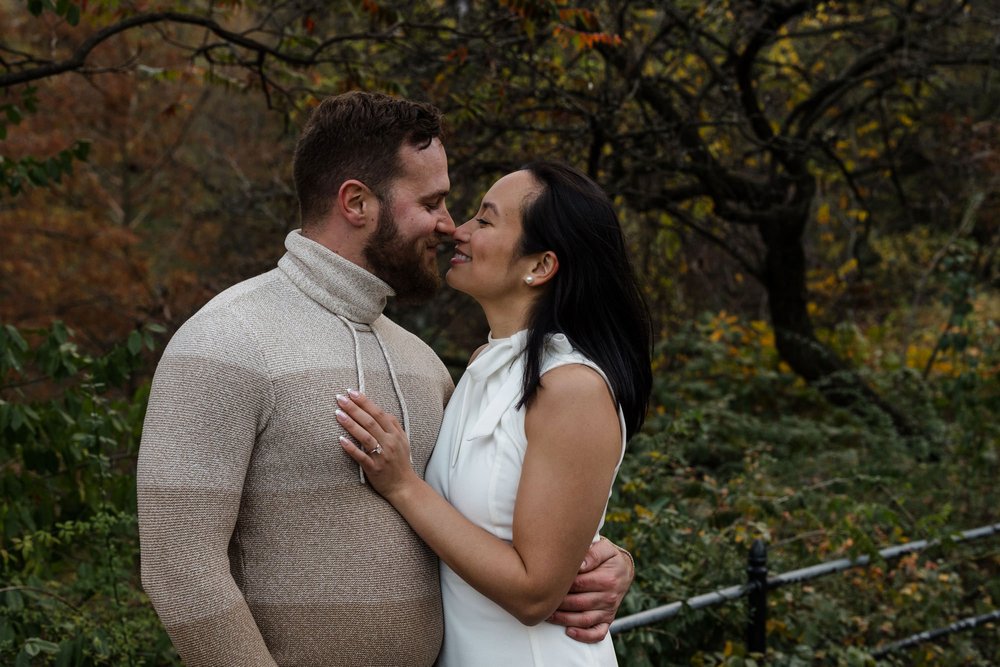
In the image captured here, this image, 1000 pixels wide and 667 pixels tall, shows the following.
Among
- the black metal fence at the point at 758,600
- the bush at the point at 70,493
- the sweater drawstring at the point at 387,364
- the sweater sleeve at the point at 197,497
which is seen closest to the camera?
the sweater sleeve at the point at 197,497

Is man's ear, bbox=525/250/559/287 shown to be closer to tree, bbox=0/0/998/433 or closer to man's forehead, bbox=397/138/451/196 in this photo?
man's forehead, bbox=397/138/451/196

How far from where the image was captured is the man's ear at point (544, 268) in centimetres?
226

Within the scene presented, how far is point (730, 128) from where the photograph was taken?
7754mm

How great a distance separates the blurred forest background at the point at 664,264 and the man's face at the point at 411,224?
49.9 inches

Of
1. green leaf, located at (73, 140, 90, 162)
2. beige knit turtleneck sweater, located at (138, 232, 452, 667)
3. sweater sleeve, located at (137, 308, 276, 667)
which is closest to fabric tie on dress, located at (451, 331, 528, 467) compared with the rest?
beige knit turtleneck sweater, located at (138, 232, 452, 667)

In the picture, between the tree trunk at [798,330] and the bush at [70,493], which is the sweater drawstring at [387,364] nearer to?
the bush at [70,493]

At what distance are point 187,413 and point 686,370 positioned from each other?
23.9 feet

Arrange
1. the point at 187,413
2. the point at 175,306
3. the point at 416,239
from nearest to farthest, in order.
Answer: the point at 187,413 < the point at 416,239 < the point at 175,306

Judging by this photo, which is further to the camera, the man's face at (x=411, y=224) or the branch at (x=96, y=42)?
the branch at (x=96, y=42)

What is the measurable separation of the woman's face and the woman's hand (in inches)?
16.5

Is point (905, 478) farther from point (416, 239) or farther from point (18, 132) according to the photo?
point (18, 132)

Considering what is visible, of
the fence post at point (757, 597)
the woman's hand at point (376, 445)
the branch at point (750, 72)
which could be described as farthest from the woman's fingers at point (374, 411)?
the branch at point (750, 72)

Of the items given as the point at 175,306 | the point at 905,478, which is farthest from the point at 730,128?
the point at 175,306

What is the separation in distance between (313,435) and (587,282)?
2.38 ft
